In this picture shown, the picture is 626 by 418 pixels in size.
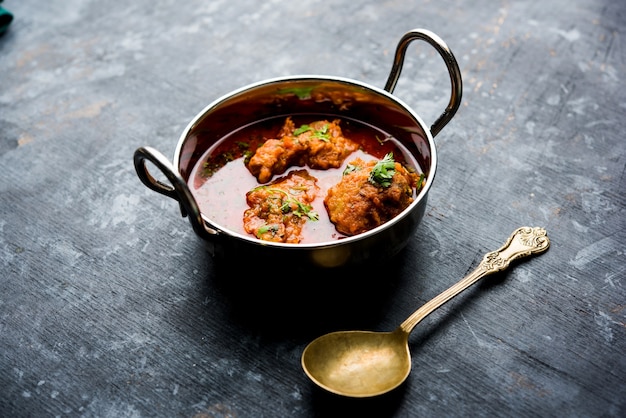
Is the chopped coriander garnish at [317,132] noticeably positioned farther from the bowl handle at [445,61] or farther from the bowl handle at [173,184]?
the bowl handle at [173,184]

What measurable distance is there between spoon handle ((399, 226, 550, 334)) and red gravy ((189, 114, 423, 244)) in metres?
0.35

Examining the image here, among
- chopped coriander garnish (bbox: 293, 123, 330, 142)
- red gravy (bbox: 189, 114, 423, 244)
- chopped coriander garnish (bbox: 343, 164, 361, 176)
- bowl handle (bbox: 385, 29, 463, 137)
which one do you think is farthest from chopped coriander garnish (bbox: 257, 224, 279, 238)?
bowl handle (bbox: 385, 29, 463, 137)

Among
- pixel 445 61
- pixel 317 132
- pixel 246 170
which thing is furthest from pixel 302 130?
pixel 445 61

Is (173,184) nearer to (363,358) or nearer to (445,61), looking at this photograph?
(363,358)

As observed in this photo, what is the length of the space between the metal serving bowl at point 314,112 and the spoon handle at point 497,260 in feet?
0.66

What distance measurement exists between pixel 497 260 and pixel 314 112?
2.97 feet

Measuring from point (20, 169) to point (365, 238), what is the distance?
5.29 feet

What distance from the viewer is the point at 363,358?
175 cm

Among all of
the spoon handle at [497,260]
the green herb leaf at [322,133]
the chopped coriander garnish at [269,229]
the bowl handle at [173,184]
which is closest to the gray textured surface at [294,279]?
the spoon handle at [497,260]

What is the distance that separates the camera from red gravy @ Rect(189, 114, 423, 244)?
77.4 inches

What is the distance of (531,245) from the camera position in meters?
2.06

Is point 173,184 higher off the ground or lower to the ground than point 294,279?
higher

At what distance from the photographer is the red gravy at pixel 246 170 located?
1.97 m

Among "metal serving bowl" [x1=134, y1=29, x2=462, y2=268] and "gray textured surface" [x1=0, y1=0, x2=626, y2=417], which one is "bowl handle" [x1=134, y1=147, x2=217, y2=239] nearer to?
"metal serving bowl" [x1=134, y1=29, x2=462, y2=268]
